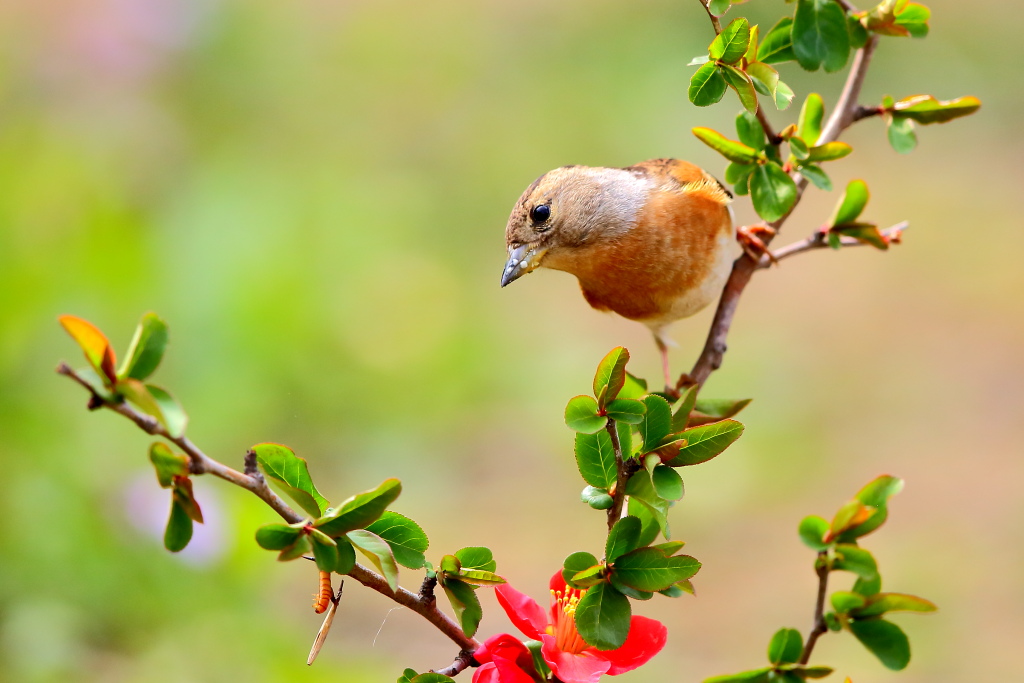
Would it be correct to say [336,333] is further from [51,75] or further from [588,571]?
[588,571]

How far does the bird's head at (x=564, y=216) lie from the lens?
1.64 meters

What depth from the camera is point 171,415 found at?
0.64 m

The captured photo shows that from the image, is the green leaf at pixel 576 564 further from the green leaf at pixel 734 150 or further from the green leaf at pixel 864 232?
the green leaf at pixel 864 232

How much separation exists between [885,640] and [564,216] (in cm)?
100

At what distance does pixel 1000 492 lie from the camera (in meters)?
3.59

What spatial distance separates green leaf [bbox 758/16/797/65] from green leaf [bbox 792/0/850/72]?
5cm

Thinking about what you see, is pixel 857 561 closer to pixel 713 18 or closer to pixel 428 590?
pixel 428 590

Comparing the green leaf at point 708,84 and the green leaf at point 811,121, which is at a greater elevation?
the green leaf at point 811,121

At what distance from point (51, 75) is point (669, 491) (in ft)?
16.5

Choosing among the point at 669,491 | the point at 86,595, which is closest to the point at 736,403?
the point at 669,491

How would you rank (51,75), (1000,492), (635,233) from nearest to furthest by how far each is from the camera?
(635,233) < (1000,492) < (51,75)

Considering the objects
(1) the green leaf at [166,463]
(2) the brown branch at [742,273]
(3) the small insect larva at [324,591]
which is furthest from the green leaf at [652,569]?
(2) the brown branch at [742,273]

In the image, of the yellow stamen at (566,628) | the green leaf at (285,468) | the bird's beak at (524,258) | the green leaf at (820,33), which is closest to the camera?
the green leaf at (285,468)

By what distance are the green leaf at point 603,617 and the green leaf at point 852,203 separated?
1.91 feet
